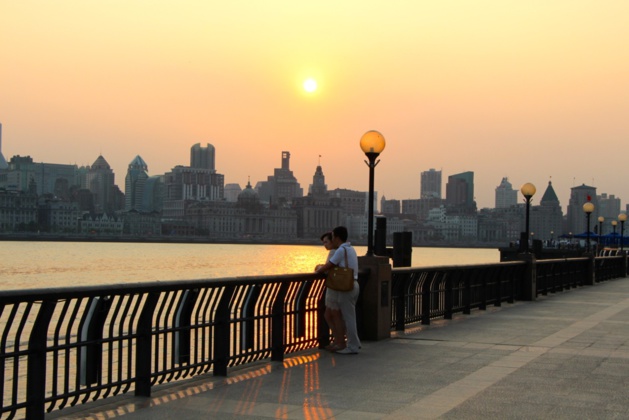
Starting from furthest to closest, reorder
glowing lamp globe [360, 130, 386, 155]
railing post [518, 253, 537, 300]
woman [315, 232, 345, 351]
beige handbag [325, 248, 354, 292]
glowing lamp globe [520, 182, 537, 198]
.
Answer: glowing lamp globe [520, 182, 537, 198], railing post [518, 253, 537, 300], glowing lamp globe [360, 130, 386, 155], woman [315, 232, 345, 351], beige handbag [325, 248, 354, 292]

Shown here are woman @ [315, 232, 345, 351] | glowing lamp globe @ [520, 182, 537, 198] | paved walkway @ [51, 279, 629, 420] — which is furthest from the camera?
glowing lamp globe @ [520, 182, 537, 198]

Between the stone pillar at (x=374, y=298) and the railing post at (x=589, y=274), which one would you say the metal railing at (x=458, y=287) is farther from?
the railing post at (x=589, y=274)

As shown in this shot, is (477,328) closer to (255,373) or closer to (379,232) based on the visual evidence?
(379,232)

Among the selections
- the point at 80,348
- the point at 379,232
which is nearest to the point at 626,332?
the point at 379,232

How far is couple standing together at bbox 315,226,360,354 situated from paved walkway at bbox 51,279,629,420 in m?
0.24

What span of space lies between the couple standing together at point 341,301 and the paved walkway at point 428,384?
0.24 metres

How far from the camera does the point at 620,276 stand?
43.1 metres

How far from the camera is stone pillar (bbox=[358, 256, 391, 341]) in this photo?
14.3 metres

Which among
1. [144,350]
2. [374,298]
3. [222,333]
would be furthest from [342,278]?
[144,350]

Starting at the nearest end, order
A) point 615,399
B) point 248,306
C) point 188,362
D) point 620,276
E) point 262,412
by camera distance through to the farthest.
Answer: point 262,412
point 615,399
point 188,362
point 248,306
point 620,276

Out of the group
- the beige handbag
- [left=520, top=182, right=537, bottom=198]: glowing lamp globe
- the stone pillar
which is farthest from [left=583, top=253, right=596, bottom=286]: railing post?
the beige handbag

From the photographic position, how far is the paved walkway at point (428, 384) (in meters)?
8.84

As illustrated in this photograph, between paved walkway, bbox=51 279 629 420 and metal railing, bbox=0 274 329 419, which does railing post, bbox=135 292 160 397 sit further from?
paved walkway, bbox=51 279 629 420

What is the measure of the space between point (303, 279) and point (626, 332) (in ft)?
23.4
